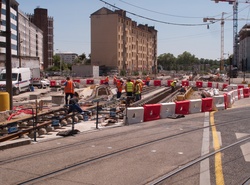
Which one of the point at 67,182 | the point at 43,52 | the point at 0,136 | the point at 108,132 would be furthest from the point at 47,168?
the point at 43,52

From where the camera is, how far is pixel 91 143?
36.8 ft

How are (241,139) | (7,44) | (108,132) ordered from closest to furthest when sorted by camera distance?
(241,139), (108,132), (7,44)

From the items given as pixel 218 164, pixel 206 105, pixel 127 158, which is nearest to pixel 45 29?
pixel 206 105

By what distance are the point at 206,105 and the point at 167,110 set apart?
3844 millimetres

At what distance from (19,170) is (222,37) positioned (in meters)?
139

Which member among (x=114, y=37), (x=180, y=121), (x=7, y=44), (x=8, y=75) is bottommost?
(x=180, y=121)

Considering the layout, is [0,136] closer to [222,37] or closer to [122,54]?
[122,54]

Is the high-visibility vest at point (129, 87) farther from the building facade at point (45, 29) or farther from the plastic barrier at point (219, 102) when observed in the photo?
the building facade at point (45, 29)

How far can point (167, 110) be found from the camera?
705 inches

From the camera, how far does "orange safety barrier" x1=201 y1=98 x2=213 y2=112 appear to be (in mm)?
20658

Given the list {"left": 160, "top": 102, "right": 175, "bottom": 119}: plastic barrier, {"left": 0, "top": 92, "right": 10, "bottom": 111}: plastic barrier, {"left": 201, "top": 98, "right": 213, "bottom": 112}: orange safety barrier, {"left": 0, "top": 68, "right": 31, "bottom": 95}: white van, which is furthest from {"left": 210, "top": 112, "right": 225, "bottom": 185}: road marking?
{"left": 0, "top": 68, "right": 31, "bottom": 95}: white van

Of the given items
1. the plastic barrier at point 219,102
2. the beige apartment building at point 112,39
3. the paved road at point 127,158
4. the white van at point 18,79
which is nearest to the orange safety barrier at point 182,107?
the plastic barrier at point 219,102

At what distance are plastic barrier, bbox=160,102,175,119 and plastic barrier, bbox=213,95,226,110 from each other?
4.18 meters

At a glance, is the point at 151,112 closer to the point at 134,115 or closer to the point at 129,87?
the point at 134,115
